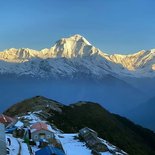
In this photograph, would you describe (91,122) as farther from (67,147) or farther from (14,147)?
(14,147)

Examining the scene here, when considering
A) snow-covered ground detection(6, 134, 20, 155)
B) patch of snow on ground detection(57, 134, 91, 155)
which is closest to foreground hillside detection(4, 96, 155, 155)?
patch of snow on ground detection(57, 134, 91, 155)

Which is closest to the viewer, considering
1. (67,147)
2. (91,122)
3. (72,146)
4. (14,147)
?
(14,147)

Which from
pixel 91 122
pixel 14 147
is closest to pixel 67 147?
pixel 14 147

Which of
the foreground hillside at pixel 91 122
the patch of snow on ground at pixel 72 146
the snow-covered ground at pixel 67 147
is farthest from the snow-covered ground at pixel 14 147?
the foreground hillside at pixel 91 122

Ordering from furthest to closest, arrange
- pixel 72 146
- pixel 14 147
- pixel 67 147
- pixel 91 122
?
pixel 91 122, pixel 72 146, pixel 67 147, pixel 14 147

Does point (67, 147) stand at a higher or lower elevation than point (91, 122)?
higher

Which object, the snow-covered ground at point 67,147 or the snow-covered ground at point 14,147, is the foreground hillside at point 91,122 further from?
the snow-covered ground at point 14,147

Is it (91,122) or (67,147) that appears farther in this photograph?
(91,122)

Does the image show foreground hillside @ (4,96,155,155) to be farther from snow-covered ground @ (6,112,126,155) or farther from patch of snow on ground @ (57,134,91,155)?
snow-covered ground @ (6,112,126,155)

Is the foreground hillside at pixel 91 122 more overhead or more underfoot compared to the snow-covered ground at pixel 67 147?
more underfoot
